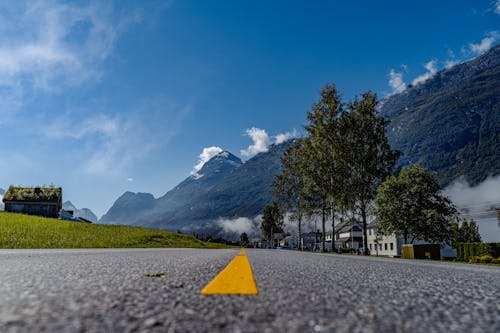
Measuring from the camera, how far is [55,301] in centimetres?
166

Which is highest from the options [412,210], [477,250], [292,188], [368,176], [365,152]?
[365,152]

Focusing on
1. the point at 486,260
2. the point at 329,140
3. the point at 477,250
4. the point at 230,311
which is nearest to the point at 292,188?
the point at 329,140

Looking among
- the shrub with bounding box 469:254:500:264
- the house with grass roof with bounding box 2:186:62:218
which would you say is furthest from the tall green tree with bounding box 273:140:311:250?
the house with grass roof with bounding box 2:186:62:218

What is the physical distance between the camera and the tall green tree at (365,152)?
3058 cm

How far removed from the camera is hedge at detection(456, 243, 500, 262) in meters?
23.0

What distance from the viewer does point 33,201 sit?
72.2m

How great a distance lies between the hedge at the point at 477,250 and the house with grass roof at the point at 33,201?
76.2 m

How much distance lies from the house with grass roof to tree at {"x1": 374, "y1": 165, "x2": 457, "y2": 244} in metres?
70.4

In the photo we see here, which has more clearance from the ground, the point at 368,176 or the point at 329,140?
the point at 329,140

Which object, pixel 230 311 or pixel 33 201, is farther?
pixel 33 201

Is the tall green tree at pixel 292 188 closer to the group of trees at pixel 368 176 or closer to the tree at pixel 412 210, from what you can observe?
the group of trees at pixel 368 176

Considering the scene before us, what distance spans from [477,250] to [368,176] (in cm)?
1033

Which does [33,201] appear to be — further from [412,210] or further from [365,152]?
[412,210]

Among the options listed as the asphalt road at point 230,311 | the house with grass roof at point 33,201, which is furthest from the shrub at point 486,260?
the house with grass roof at point 33,201
